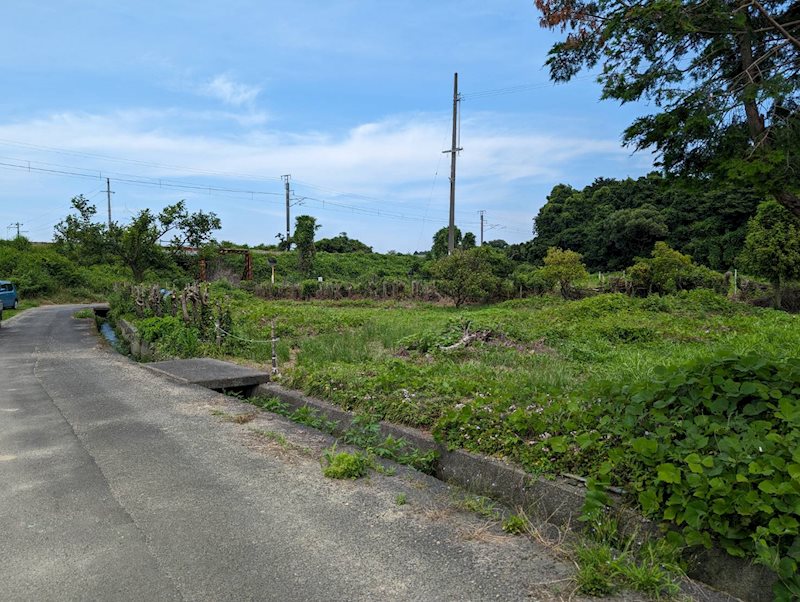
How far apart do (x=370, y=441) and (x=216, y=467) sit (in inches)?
52.4

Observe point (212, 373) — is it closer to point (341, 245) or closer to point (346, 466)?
point (346, 466)

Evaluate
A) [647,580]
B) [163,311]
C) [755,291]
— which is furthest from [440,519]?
[755,291]

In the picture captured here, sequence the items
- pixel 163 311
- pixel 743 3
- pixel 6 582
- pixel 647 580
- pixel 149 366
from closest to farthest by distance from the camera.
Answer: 1. pixel 647 580
2. pixel 6 582
3. pixel 743 3
4. pixel 149 366
5. pixel 163 311

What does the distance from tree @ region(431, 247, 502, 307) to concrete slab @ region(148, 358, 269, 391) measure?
14.7m

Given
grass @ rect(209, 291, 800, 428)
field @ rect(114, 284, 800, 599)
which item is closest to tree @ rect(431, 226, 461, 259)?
grass @ rect(209, 291, 800, 428)

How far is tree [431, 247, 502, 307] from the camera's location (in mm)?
23047

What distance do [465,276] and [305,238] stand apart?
18034mm

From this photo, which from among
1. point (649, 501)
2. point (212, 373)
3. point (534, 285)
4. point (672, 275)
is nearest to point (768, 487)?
point (649, 501)

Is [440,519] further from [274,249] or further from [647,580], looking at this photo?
[274,249]

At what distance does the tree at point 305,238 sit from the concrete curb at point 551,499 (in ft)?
109

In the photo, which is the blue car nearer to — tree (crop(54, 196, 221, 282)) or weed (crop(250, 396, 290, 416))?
tree (crop(54, 196, 221, 282))

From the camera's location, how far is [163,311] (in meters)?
14.7

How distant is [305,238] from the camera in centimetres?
3797

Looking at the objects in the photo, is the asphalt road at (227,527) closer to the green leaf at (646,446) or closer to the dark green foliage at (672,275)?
the green leaf at (646,446)
